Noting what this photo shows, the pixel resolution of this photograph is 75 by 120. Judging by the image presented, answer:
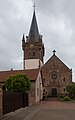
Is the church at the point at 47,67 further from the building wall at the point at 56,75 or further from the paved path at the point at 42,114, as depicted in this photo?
the paved path at the point at 42,114

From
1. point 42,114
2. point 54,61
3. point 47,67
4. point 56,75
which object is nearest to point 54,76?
point 56,75

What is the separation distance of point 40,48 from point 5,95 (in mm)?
62139

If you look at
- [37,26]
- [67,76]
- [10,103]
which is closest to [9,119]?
[10,103]

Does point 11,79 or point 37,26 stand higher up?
→ point 37,26

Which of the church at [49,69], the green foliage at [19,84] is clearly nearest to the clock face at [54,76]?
the church at [49,69]

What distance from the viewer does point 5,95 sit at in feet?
62.9

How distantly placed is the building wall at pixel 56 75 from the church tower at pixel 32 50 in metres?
4.29

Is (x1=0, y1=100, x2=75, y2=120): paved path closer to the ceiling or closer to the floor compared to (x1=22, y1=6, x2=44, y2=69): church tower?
closer to the floor

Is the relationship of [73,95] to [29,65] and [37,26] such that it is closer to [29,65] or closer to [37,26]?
[29,65]

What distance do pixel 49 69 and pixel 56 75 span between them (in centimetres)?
279

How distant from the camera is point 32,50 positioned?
265 feet

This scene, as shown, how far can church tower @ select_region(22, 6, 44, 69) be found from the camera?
261 ft

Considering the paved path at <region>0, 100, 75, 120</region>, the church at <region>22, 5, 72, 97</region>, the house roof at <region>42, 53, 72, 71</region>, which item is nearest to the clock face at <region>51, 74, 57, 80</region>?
the church at <region>22, 5, 72, 97</region>

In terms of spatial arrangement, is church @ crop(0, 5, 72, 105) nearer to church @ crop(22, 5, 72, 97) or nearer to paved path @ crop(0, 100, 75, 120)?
church @ crop(22, 5, 72, 97)
